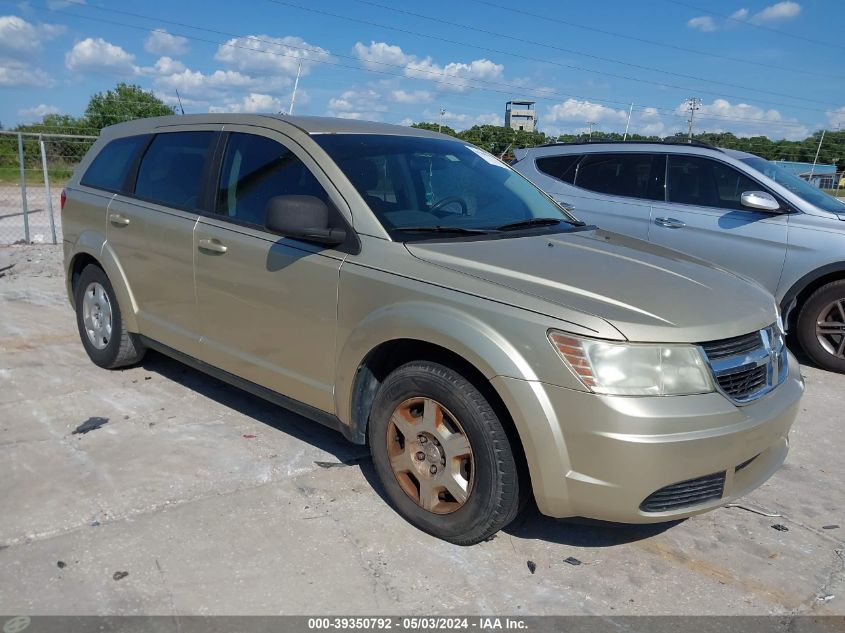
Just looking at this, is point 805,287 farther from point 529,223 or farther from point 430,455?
point 430,455

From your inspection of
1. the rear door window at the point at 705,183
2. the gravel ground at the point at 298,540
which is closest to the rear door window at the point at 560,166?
the rear door window at the point at 705,183

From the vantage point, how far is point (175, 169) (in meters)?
4.53

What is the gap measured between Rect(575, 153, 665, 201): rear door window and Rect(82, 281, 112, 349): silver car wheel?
183 inches

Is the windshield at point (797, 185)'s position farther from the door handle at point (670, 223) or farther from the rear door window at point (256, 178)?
the rear door window at point (256, 178)

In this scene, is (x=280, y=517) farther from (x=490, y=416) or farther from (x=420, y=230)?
(x=420, y=230)

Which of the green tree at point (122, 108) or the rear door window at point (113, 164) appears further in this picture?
the green tree at point (122, 108)

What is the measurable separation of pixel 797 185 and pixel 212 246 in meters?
5.46

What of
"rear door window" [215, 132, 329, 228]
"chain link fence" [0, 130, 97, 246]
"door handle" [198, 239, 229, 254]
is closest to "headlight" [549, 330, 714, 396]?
"rear door window" [215, 132, 329, 228]

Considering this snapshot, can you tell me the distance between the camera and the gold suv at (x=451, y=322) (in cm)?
266

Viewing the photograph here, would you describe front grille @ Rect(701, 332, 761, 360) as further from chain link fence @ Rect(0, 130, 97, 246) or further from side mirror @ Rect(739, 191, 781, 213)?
chain link fence @ Rect(0, 130, 97, 246)

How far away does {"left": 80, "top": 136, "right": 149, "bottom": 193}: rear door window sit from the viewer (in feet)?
16.3

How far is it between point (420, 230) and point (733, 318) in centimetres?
144

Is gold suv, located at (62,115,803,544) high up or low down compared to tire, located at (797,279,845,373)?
up

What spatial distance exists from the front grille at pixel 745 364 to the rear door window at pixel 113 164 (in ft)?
13.1
